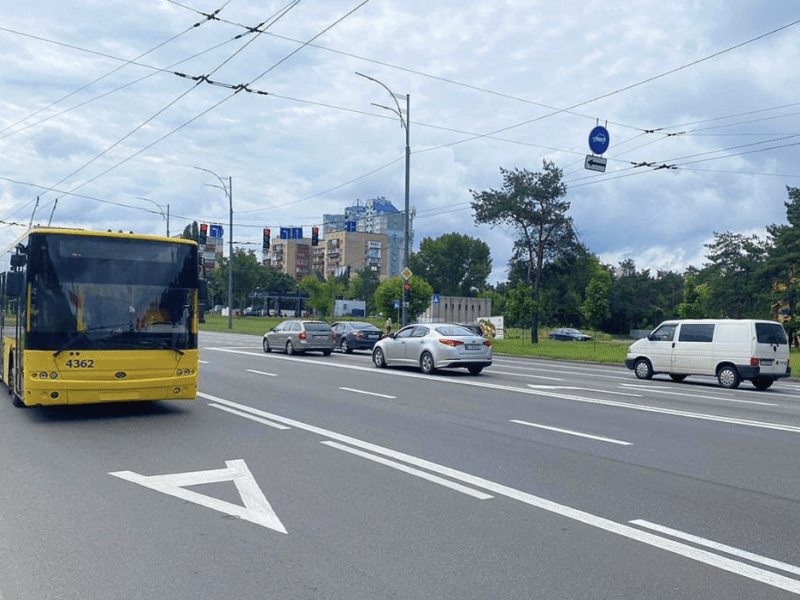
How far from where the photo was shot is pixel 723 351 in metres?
20.8

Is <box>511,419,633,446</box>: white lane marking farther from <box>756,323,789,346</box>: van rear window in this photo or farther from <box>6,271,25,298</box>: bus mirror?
<box>756,323,789,346</box>: van rear window

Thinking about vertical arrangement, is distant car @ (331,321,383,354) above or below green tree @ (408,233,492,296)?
below

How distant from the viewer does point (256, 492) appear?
692cm

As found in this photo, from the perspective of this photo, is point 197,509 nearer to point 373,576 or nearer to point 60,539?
point 60,539

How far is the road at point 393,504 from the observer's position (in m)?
4.77

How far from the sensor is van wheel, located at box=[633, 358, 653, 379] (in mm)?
22750

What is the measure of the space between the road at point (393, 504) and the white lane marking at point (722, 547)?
20 mm

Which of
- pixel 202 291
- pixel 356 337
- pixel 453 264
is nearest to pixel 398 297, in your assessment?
pixel 453 264

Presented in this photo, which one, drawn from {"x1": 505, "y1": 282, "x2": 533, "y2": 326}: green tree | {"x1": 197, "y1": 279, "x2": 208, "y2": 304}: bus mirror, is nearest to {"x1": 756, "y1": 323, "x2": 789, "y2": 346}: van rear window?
{"x1": 197, "y1": 279, "x2": 208, "y2": 304}: bus mirror

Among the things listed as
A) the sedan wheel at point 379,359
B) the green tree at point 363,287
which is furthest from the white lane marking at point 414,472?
the green tree at point 363,287

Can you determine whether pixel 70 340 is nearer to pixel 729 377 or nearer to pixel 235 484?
pixel 235 484

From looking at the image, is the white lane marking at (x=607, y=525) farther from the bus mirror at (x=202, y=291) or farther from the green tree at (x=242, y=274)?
the green tree at (x=242, y=274)

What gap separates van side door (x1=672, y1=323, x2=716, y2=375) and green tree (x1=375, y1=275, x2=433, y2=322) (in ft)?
166

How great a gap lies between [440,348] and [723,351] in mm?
7326
